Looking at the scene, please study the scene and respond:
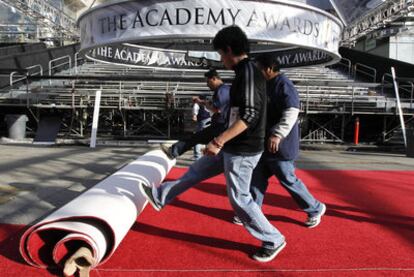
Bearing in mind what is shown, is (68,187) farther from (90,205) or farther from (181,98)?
(181,98)

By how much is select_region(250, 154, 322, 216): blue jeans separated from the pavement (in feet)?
7.97

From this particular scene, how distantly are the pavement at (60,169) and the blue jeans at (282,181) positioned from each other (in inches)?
95.6

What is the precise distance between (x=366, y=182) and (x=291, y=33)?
435 centimetres

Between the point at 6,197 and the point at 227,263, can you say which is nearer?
the point at 227,263

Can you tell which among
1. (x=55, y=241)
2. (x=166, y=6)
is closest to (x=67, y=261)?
(x=55, y=241)

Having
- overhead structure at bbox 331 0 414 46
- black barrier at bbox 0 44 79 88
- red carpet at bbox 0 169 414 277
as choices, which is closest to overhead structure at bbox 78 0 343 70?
red carpet at bbox 0 169 414 277

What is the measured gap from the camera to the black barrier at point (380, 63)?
20141mm

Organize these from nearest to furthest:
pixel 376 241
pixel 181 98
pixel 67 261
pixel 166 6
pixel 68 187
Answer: pixel 67 261
pixel 376 241
pixel 68 187
pixel 166 6
pixel 181 98

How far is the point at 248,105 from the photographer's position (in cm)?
344

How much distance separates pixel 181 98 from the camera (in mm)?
16953

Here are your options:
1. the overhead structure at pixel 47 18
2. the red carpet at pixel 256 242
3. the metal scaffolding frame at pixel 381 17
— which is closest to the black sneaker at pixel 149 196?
the red carpet at pixel 256 242

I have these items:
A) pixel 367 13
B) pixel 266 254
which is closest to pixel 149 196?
pixel 266 254

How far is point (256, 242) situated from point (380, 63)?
68.1 feet

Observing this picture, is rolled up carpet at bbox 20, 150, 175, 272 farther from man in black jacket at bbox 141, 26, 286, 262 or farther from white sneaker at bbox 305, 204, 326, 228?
white sneaker at bbox 305, 204, 326, 228
